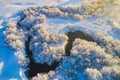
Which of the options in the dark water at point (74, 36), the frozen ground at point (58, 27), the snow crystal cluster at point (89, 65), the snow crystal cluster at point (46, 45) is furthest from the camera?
the dark water at point (74, 36)

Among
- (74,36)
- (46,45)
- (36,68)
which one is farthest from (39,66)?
(74,36)

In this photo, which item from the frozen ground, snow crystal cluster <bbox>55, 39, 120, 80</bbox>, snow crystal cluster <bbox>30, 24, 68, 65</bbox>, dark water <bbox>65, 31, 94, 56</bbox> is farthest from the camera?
dark water <bbox>65, 31, 94, 56</bbox>

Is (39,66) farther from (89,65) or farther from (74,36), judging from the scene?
(74,36)

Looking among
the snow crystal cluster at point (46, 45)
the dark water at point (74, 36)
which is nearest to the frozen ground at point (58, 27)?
the snow crystal cluster at point (46, 45)

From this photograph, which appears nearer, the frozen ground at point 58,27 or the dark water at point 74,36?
the frozen ground at point 58,27

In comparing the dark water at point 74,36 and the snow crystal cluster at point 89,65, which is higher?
the dark water at point 74,36

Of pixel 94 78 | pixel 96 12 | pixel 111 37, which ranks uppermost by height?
pixel 96 12

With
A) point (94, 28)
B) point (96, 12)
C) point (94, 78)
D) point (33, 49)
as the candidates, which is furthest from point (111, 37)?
point (33, 49)

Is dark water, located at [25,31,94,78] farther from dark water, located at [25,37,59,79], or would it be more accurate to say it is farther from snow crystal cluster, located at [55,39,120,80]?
snow crystal cluster, located at [55,39,120,80]

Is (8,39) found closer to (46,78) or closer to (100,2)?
(46,78)

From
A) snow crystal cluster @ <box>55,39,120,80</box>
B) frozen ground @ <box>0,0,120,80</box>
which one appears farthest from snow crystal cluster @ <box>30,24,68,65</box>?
snow crystal cluster @ <box>55,39,120,80</box>

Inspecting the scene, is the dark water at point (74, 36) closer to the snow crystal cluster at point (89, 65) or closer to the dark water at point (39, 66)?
the dark water at point (39, 66)
